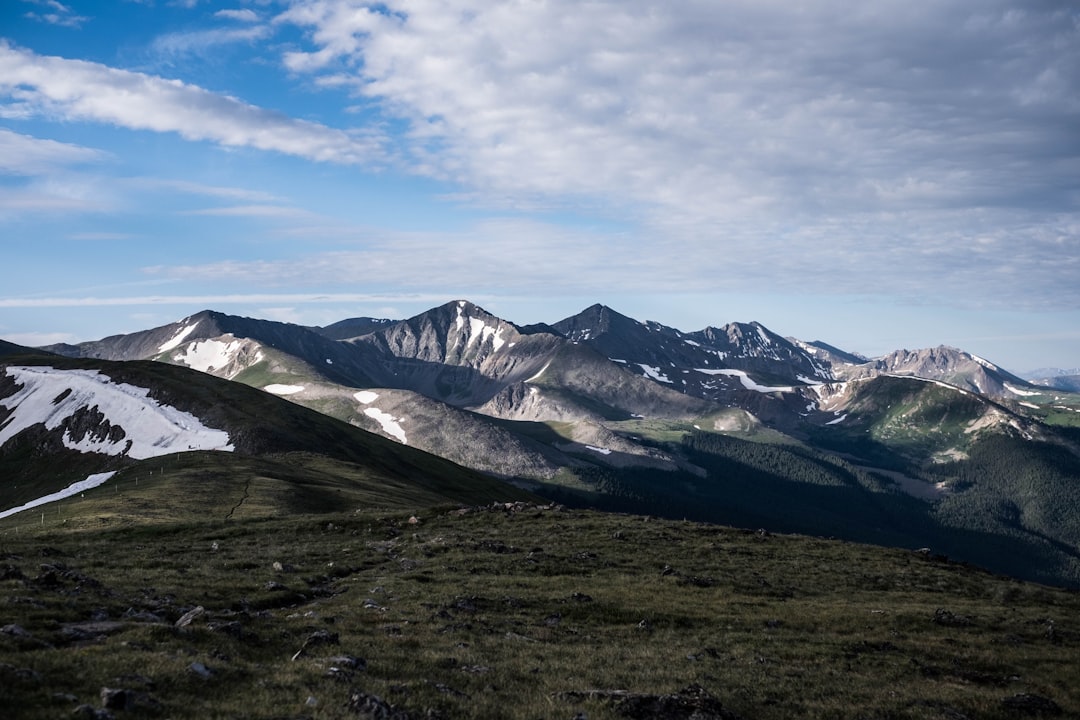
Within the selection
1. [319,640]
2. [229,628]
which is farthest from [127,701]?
[319,640]

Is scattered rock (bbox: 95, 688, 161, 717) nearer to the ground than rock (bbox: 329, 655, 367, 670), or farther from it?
farther from it

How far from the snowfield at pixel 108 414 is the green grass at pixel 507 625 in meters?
65.4

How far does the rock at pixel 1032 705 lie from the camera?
75.9ft

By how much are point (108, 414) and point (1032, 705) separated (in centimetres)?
14112

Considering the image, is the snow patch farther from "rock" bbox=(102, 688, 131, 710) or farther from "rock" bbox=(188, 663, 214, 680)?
"rock" bbox=(102, 688, 131, 710)

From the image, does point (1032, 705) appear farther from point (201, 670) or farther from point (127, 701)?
point (127, 701)

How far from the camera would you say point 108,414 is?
5007 inches

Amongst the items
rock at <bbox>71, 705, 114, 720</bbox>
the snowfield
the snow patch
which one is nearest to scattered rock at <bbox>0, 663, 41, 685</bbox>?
rock at <bbox>71, 705, 114, 720</bbox>

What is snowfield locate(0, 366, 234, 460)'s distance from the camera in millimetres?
116125

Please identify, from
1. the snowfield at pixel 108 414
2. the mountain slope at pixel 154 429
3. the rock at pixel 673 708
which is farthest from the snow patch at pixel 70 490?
the rock at pixel 673 708

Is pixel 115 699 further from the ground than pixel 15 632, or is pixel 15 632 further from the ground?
pixel 115 699

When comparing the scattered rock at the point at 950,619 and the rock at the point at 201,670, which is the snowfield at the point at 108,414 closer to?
the rock at the point at 201,670

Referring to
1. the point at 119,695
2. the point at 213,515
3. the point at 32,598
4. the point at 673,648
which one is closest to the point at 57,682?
the point at 119,695

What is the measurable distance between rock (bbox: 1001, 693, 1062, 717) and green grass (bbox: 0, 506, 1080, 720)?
41 cm
